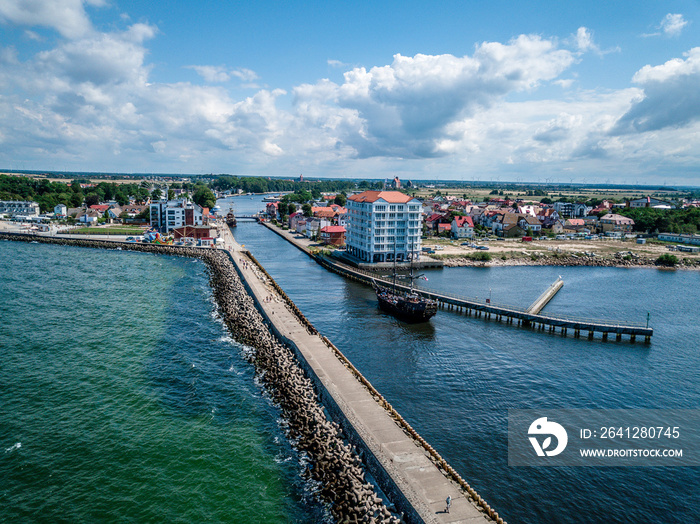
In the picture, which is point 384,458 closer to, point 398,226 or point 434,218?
point 398,226

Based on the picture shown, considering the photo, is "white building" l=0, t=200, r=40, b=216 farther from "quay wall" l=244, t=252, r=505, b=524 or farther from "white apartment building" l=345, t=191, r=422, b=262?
"quay wall" l=244, t=252, r=505, b=524

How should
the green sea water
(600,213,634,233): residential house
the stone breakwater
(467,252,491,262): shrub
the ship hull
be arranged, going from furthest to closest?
1. (600,213,634,233): residential house
2. (467,252,491,262): shrub
3. the ship hull
4. the green sea water
5. the stone breakwater

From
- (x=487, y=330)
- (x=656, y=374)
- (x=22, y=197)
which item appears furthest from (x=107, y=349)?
(x=22, y=197)

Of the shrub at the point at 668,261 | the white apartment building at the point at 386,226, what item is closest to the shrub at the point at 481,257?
the white apartment building at the point at 386,226

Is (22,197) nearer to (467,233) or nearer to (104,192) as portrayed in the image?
(104,192)

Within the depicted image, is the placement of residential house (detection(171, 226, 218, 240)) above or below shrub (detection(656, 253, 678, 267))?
above

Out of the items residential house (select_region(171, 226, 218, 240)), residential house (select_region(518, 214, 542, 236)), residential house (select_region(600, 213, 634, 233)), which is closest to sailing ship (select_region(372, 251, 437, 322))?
residential house (select_region(171, 226, 218, 240))

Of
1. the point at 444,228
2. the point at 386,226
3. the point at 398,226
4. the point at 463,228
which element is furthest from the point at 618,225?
the point at 386,226
